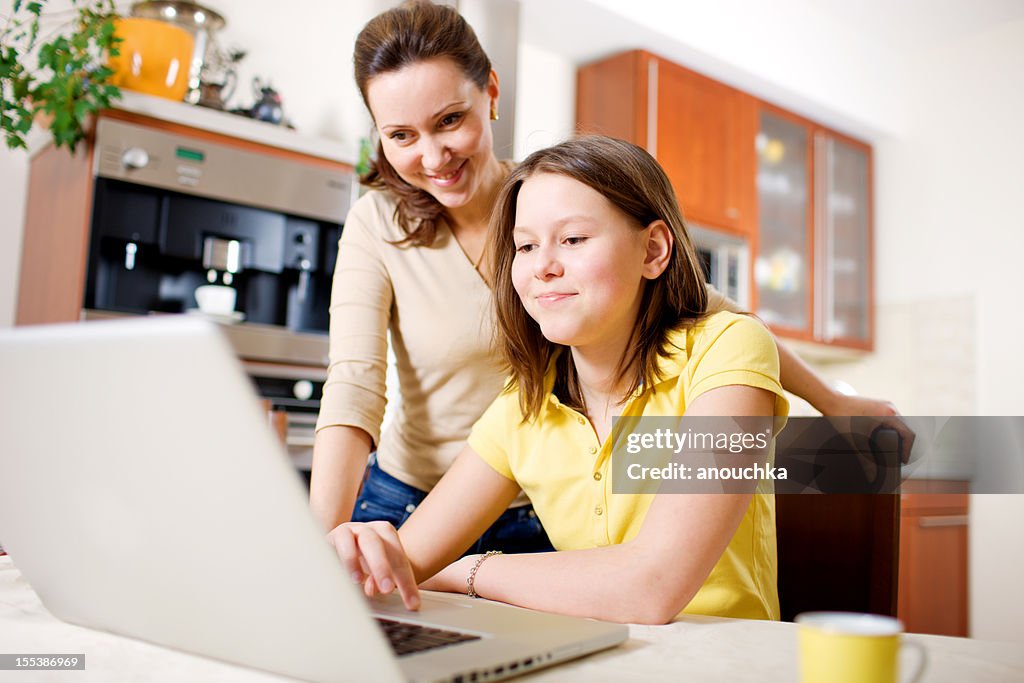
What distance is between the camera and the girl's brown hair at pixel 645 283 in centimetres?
105

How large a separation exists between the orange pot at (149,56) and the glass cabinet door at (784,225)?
8.33 feet

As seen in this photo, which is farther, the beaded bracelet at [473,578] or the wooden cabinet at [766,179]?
the wooden cabinet at [766,179]

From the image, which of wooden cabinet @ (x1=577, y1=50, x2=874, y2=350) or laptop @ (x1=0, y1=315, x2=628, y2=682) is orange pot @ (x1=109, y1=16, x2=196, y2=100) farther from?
laptop @ (x1=0, y1=315, x2=628, y2=682)

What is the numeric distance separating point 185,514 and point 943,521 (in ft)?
11.3

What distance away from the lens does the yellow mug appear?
44 cm

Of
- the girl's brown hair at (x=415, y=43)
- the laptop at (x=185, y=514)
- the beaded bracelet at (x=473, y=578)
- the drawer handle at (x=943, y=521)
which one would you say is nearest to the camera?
the laptop at (x=185, y=514)

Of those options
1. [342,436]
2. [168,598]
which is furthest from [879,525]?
[168,598]

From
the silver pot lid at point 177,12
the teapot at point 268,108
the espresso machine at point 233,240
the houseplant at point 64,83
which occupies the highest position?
the silver pot lid at point 177,12

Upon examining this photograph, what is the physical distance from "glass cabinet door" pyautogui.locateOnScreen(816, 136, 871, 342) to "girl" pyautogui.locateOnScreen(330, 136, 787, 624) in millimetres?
3363

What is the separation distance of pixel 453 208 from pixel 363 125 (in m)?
1.90

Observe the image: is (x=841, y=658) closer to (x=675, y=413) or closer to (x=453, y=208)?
(x=675, y=413)

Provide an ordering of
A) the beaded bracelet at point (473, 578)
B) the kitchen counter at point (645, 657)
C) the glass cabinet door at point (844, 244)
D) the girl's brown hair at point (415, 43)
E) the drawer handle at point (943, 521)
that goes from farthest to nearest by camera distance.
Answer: the glass cabinet door at point (844, 244)
the drawer handle at point (943, 521)
the girl's brown hair at point (415, 43)
the beaded bracelet at point (473, 578)
the kitchen counter at point (645, 657)

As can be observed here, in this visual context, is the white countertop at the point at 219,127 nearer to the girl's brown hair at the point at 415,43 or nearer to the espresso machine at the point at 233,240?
the espresso machine at the point at 233,240

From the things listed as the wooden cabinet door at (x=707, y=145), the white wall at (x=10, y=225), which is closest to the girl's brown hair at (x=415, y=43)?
the white wall at (x=10, y=225)
